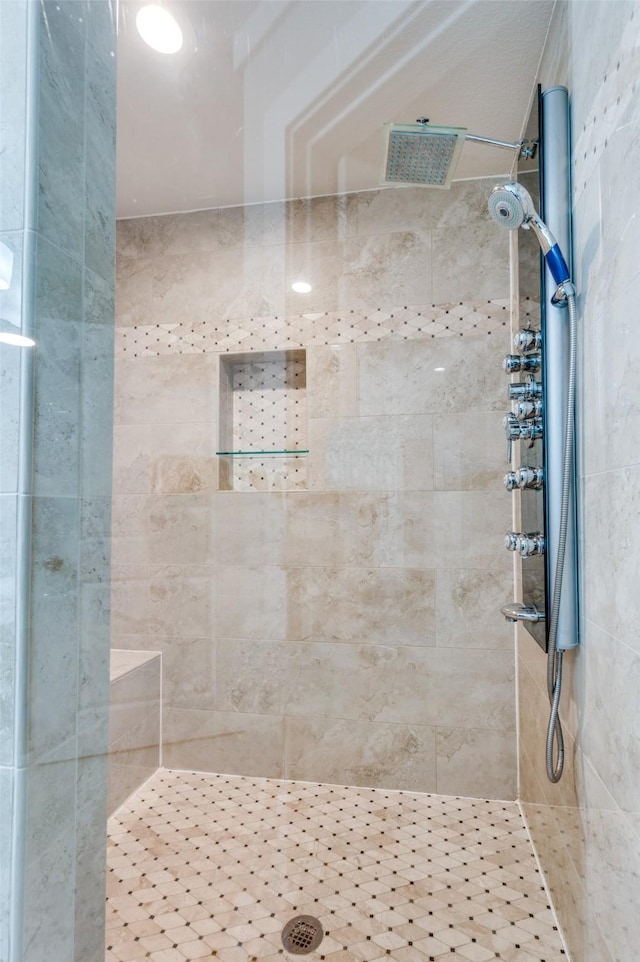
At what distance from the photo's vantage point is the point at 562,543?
41.5 inches

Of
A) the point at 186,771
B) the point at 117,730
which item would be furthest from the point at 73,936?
the point at 186,771

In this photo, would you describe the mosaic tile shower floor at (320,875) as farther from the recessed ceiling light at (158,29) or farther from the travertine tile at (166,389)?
the recessed ceiling light at (158,29)

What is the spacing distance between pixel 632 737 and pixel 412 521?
2.94 feet

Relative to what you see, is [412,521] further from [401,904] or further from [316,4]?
[316,4]

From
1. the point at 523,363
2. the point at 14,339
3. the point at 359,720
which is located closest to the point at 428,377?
the point at 523,363

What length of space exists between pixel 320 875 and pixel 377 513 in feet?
3.06

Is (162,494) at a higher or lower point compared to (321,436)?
lower

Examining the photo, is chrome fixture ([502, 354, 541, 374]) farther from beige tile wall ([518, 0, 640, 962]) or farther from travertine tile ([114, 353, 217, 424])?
travertine tile ([114, 353, 217, 424])

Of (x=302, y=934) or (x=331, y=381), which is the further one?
(x=331, y=381)

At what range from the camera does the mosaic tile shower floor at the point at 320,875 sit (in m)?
1.14

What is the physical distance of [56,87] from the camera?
2.62 ft

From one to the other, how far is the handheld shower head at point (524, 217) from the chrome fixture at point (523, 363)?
22cm

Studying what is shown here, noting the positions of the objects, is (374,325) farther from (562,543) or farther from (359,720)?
(359,720)

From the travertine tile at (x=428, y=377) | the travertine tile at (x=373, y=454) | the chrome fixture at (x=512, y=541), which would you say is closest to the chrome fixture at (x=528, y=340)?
the travertine tile at (x=428, y=377)
